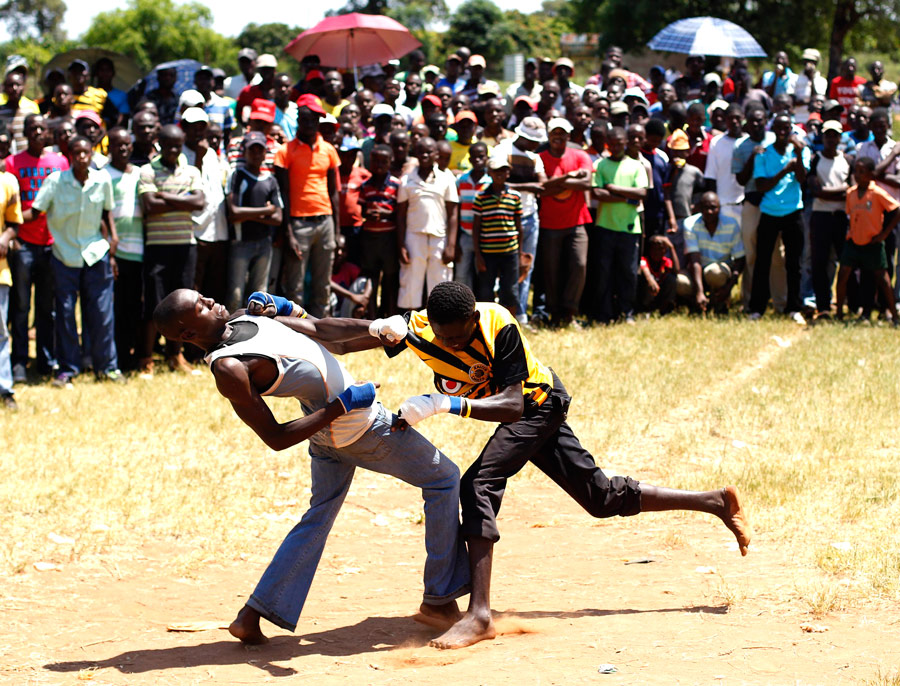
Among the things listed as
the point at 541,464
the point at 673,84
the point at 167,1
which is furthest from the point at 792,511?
the point at 167,1

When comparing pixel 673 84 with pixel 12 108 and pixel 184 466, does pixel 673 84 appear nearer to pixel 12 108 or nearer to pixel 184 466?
pixel 12 108

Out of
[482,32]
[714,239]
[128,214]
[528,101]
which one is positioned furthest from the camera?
[482,32]

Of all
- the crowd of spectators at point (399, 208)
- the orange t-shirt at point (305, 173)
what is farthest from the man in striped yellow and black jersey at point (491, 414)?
the orange t-shirt at point (305, 173)

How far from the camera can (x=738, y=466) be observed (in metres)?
8.41

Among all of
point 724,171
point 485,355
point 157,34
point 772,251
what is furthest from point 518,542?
point 157,34

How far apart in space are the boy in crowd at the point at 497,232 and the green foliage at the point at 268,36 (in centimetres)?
7042

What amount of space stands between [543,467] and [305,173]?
6458 millimetres

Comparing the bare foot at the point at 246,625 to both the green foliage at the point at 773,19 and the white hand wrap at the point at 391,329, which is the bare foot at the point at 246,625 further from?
the green foliage at the point at 773,19

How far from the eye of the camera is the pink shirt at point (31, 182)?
10.7 metres

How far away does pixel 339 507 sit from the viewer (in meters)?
5.59

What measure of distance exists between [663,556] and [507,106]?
10.7 m

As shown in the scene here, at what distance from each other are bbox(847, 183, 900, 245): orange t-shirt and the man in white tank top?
349 inches

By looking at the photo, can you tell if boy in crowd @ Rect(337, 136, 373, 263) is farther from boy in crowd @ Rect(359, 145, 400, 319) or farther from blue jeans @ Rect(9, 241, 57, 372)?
blue jeans @ Rect(9, 241, 57, 372)

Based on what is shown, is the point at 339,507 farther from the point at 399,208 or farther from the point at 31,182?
the point at 399,208
